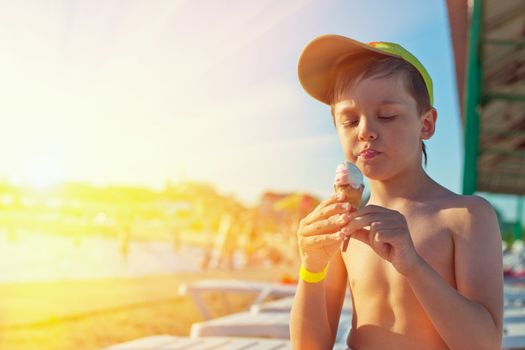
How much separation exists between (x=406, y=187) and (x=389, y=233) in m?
0.30

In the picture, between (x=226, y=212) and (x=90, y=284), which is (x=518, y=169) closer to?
(x=226, y=212)

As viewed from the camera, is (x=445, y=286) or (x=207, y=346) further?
(x=207, y=346)

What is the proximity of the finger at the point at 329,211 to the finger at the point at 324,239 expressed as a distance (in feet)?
0.13

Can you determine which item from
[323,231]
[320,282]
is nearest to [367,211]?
[323,231]

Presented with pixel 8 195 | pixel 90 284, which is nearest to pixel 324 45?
pixel 90 284

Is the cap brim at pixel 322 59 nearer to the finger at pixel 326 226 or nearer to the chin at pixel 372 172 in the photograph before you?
the chin at pixel 372 172

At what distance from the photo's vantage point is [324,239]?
4.24 ft

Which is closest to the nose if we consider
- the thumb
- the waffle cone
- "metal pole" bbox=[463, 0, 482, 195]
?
the waffle cone

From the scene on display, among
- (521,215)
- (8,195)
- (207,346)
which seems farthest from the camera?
(8,195)

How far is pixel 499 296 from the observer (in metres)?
1.28

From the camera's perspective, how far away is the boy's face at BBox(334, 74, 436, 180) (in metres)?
1.33

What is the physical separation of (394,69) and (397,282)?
531mm

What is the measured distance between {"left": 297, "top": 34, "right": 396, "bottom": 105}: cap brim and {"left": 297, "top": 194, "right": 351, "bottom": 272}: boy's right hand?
422mm

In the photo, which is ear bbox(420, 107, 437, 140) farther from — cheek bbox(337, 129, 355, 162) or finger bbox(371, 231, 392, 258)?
finger bbox(371, 231, 392, 258)
